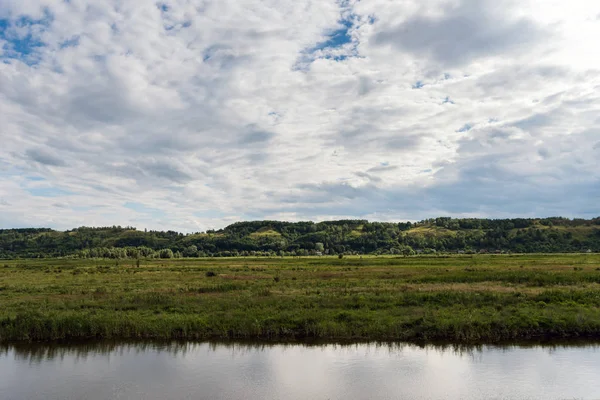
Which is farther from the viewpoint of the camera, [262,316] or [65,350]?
[262,316]

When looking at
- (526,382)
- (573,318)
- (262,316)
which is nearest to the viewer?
(526,382)

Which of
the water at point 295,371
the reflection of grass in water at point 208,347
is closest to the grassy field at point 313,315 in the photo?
the reflection of grass in water at point 208,347

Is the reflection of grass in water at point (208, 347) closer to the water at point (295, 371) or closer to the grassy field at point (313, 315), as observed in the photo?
the water at point (295, 371)

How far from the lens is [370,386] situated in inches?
765

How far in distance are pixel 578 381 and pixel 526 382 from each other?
2.62 meters

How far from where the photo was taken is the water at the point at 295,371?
18.8 meters

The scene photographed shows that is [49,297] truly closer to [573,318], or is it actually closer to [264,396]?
[264,396]

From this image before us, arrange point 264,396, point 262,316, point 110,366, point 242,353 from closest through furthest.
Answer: point 264,396 → point 110,366 → point 242,353 → point 262,316

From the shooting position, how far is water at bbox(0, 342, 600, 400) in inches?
740

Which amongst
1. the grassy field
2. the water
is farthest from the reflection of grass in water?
the grassy field

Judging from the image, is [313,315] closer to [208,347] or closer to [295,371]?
[208,347]

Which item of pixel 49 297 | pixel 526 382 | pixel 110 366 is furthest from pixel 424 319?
pixel 49 297

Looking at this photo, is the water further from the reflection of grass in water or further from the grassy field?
the grassy field


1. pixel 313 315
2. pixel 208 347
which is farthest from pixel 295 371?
pixel 313 315
